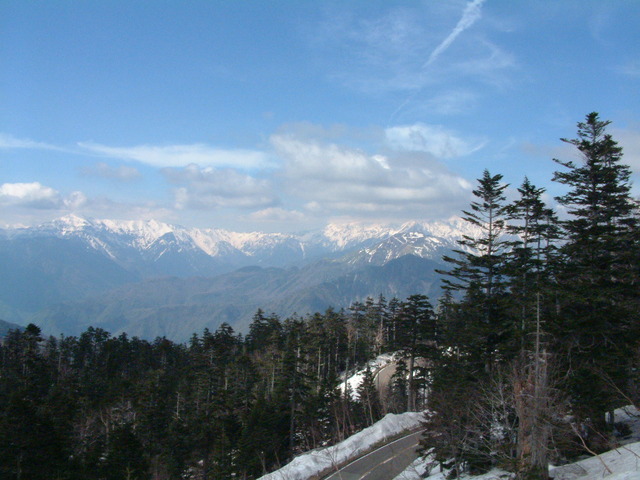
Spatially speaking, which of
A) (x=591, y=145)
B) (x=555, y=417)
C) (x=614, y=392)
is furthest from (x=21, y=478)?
(x=591, y=145)

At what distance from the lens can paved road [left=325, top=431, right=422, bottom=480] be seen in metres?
26.5

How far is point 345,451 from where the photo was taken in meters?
30.7

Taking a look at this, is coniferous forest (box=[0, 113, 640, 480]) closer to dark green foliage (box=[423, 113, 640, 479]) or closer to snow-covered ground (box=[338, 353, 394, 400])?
dark green foliage (box=[423, 113, 640, 479])

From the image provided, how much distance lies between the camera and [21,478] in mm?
28078

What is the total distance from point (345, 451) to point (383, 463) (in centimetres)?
334

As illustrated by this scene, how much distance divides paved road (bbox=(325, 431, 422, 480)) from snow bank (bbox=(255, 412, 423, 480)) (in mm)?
849

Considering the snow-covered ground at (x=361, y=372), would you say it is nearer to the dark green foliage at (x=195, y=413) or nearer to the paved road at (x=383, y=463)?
the dark green foliage at (x=195, y=413)

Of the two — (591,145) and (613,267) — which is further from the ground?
(591,145)

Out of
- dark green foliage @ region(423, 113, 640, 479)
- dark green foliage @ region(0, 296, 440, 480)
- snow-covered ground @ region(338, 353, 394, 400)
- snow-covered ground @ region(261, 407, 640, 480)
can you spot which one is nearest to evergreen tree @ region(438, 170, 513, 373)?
dark green foliage @ region(423, 113, 640, 479)

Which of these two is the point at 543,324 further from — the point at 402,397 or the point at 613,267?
the point at 402,397

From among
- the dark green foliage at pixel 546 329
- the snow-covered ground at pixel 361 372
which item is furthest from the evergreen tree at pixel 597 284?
the snow-covered ground at pixel 361 372

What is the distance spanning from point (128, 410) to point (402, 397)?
3337 cm

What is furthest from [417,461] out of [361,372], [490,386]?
[361,372]

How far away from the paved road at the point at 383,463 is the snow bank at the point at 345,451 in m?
0.85
